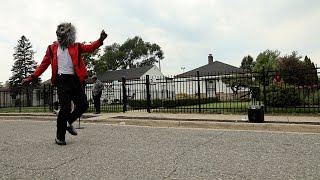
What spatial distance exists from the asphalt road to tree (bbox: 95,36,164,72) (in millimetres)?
84981

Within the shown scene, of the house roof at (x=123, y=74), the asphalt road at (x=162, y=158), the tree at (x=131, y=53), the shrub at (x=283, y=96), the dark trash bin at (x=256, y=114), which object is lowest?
the asphalt road at (x=162, y=158)

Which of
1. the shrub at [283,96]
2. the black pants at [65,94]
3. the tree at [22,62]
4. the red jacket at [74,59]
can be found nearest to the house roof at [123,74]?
the tree at [22,62]

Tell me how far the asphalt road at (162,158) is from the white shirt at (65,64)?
1.28 metres

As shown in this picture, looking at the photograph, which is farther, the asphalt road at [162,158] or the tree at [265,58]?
the tree at [265,58]

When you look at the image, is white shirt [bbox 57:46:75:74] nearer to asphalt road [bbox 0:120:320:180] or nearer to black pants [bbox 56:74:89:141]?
black pants [bbox 56:74:89:141]

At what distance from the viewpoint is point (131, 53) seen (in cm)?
9362

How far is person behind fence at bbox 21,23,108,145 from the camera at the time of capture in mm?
5114

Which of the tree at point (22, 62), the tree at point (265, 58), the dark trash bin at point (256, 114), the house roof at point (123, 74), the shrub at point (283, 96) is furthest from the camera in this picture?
the tree at point (22, 62)

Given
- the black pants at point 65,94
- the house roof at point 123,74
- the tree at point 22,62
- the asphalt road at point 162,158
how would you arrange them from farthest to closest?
the tree at point 22,62
the house roof at point 123,74
the black pants at point 65,94
the asphalt road at point 162,158

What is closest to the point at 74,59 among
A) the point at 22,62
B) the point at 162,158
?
the point at 162,158

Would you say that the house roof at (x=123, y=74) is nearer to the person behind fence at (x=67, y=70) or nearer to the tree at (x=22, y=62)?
the tree at (x=22, y=62)

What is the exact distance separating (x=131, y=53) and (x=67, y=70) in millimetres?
89467

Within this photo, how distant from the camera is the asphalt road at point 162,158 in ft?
11.2

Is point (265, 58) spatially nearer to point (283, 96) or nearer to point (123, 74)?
point (123, 74)
